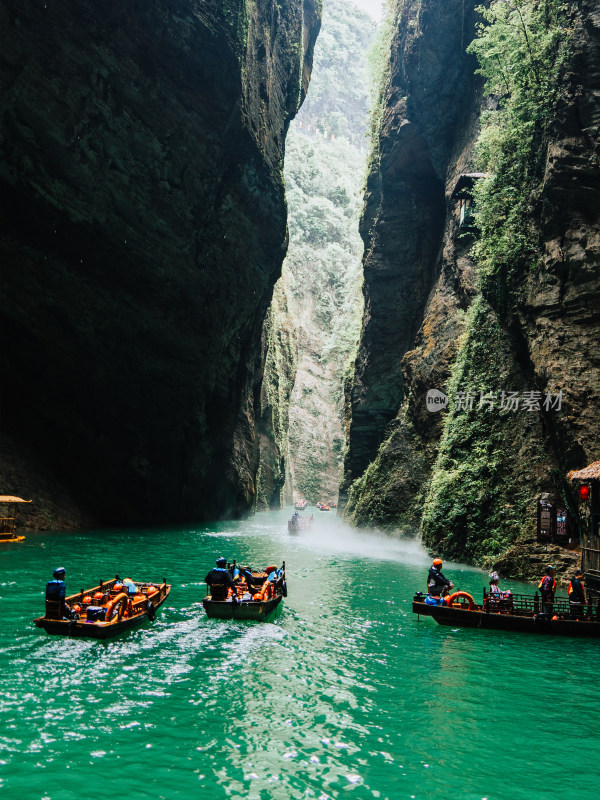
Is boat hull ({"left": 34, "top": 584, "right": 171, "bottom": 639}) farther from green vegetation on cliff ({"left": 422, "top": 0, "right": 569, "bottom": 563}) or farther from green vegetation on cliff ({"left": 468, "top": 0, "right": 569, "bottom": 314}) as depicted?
green vegetation on cliff ({"left": 468, "top": 0, "right": 569, "bottom": 314})

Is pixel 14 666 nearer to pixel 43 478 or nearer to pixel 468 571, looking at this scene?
pixel 468 571

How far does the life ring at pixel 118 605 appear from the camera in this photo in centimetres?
1237

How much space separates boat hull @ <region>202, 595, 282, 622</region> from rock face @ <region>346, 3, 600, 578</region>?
1016 centimetres

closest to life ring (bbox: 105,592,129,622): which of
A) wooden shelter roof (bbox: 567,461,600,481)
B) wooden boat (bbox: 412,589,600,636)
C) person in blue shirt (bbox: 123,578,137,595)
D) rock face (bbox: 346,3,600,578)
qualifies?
person in blue shirt (bbox: 123,578,137,595)

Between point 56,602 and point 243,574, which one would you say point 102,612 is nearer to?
point 56,602

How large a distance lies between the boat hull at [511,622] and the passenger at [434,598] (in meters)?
0.19

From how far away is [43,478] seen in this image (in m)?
30.7

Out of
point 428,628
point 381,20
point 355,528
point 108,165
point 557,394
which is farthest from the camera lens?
point 381,20

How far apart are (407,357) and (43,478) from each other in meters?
20.7

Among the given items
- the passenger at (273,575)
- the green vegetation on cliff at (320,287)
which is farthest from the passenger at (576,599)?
the green vegetation on cliff at (320,287)

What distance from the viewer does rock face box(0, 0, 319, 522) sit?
2542 centimetres

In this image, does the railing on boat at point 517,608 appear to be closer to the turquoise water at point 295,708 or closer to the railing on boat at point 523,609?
the railing on boat at point 523,609

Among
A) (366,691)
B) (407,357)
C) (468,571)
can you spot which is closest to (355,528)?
(407,357)

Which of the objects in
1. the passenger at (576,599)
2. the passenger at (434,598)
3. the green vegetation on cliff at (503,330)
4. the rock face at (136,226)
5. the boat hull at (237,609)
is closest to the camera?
the boat hull at (237,609)
